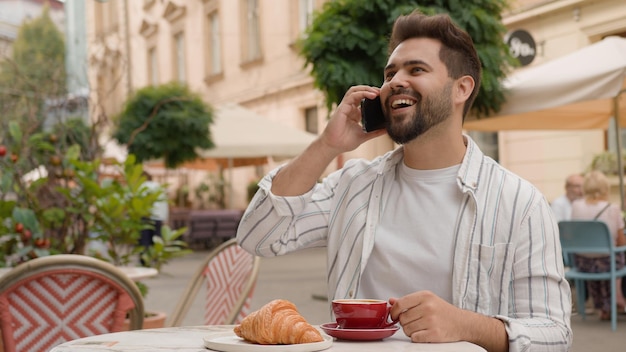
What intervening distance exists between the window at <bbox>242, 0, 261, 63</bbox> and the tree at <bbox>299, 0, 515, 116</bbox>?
15.8m

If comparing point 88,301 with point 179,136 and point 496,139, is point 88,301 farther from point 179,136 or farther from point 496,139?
point 179,136

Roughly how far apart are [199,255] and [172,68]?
14394mm

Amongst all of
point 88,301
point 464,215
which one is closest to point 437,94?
point 464,215

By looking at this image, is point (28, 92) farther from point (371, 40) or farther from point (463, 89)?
point (463, 89)

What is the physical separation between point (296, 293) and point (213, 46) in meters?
18.1

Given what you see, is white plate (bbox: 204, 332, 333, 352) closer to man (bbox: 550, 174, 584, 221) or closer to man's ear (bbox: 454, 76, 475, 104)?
man's ear (bbox: 454, 76, 475, 104)

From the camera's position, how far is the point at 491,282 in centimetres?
229

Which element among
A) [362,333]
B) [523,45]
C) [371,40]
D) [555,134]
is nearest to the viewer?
[362,333]

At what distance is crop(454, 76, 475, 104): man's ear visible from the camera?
2.50 meters

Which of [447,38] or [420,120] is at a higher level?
[447,38]

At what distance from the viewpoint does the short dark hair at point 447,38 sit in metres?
2.48

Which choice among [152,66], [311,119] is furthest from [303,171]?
[152,66]

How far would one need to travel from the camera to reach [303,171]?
256 centimetres

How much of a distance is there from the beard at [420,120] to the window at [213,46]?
82.4 feet
